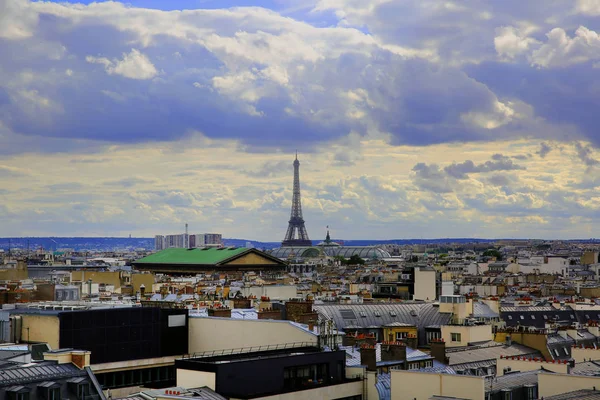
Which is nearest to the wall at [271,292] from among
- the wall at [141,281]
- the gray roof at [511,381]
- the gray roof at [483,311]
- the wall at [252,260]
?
the wall at [141,281]

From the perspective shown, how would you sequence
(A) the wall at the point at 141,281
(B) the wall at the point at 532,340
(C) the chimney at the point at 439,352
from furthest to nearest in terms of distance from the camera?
(A) the wall at the point at 141,281 < (B) the wall at the point at 532,340 < (C) the chimney at the point at 439,352

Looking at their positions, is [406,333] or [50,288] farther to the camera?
[50,288]

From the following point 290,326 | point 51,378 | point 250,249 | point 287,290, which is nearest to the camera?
point 51,378

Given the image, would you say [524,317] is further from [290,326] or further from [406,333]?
[290,326]

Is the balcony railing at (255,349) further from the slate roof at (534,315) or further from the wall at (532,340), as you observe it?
the slate roof at (534,315)

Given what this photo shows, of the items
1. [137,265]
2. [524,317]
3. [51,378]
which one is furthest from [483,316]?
[137,265]

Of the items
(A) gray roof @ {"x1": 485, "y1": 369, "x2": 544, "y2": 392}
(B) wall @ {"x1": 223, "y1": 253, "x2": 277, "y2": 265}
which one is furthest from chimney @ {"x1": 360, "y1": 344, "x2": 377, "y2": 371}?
(B) wall @ {"x1": 223, "y1": 253, "x2": 277, "y2": 265}

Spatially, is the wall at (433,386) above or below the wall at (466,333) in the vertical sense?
above
